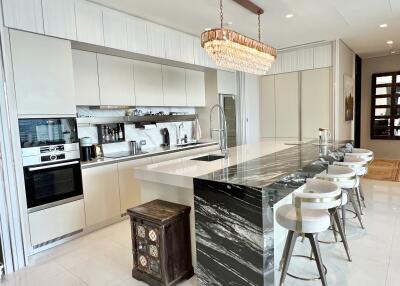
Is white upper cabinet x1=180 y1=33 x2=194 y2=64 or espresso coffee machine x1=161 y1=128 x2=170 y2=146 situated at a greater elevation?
white upper cabinet x1=180 y1=33 x2=194 y2=64

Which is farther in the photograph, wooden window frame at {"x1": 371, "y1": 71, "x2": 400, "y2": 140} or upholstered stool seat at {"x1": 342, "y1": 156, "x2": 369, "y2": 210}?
wooden window frame at {"x1": 371, "y1": 71, "x2": 400, "y2": 140}

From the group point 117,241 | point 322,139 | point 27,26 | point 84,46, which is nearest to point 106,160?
point 117,241

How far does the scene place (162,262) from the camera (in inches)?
90.6

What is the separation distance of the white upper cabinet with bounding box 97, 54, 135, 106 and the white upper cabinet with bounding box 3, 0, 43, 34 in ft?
3.43

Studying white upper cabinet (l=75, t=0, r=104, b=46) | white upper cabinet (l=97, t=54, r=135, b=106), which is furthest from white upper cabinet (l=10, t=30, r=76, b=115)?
white upper cabinet (l=97, t=54, r=135, b=106)

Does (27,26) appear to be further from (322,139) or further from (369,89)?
(369,89)

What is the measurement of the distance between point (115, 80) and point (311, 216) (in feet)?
10.7

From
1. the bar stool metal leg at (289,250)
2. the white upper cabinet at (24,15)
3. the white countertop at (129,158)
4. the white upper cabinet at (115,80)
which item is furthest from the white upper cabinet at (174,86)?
the bar stool metal leg at (289,250)

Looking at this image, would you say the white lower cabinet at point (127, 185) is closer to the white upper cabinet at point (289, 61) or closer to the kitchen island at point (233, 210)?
the kitchen island at point (233, 210)

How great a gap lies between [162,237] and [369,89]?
8322 mm

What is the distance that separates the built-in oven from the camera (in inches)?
114

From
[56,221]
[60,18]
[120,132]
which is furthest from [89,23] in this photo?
[56,221]

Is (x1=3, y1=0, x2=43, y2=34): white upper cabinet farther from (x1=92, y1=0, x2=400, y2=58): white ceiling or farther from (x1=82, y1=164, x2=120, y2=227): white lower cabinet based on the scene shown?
(x1=82, y1=164, x2=120, y2=227): white lower cabinet

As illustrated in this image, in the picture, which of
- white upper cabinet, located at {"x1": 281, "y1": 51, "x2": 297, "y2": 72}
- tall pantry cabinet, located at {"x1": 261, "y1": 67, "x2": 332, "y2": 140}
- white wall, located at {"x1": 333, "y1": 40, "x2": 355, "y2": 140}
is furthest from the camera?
white upper cabinet, located at {"x1": 281, "y1": 51, "x2": 297, "y2": 72}
